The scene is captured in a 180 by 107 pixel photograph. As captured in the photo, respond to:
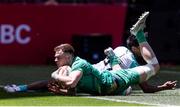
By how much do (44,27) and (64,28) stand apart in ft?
1.88

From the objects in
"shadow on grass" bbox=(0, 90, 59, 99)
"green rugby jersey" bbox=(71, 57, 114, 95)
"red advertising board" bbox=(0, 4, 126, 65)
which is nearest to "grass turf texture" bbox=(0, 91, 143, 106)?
"shadow on grass" bbox=(0, 90, 59, 99)

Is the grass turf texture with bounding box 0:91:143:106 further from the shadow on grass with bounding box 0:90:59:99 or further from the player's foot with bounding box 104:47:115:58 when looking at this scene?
the player's foot with bounding box 104:47:115:58

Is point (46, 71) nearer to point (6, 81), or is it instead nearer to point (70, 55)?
point (6, 81)

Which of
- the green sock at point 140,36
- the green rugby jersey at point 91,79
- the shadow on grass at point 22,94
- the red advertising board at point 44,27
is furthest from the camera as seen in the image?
the red advertising board at point 44,27

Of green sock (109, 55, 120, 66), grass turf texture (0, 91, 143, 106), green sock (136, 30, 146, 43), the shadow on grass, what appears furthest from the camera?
green sock (109, 55, 120, 66)

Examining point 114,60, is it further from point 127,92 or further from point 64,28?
point 64,28

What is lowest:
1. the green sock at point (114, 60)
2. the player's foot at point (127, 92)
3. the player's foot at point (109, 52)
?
the player's foot at point (127, 92)

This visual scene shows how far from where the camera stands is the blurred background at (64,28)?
19.9 meters

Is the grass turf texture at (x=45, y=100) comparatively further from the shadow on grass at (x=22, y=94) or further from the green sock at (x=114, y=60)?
the green sock at (x=114, y=60)

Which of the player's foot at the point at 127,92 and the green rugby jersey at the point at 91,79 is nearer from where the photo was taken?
the green rugby jersey at the point at 91,79

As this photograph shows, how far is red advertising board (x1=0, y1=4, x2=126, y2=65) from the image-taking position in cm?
1981

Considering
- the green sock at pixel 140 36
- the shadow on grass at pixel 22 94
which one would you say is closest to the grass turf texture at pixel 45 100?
the shadow on grass at pixel 22 94

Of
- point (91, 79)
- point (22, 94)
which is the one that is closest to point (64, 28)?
point (22, 94)

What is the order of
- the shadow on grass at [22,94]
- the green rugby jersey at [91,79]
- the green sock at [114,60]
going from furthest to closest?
1. the green sock at [114,60]
2. the shadow on grass at [22,94]
3. the green rugby jersey at [91,79]
